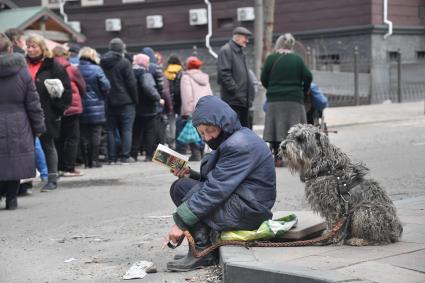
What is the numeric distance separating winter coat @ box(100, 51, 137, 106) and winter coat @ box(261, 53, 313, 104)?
256cm

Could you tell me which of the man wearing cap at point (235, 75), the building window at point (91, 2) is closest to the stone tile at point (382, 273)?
the man wearing cap at point (235, 75)

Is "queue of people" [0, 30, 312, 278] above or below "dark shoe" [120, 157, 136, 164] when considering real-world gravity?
above

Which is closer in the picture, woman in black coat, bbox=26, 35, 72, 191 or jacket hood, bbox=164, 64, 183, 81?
woman in black coat, bbox=26, 35, 72, 191

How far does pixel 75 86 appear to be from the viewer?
514 inches

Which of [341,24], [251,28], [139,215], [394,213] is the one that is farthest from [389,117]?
[394,213]

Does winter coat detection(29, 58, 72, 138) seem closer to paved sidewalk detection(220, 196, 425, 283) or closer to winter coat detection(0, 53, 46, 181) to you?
winter coat detection(0, 53, 46, 181)

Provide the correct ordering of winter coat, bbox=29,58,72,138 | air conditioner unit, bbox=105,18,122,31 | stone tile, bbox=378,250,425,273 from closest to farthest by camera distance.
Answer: stone tile, bbox=378,250,425,273 < winter coat, bbox=29,58,72,138 < air conditioner unit, bbox=105,18,122,31

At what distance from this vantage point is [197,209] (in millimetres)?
6344

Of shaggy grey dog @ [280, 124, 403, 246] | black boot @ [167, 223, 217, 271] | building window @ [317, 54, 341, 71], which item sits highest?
building window @ [317, 54, 341, 71]

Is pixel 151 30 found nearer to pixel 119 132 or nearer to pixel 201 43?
pixel 201 43

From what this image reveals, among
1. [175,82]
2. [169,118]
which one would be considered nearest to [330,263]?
[175,82]

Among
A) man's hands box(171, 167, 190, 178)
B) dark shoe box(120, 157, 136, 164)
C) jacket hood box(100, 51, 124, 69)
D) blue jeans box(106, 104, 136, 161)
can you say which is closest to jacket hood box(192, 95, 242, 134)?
man's hands box(171, 167, 190, 178)

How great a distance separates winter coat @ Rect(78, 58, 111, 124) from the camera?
13578 mm

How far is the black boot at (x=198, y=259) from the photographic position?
21.5 feet
